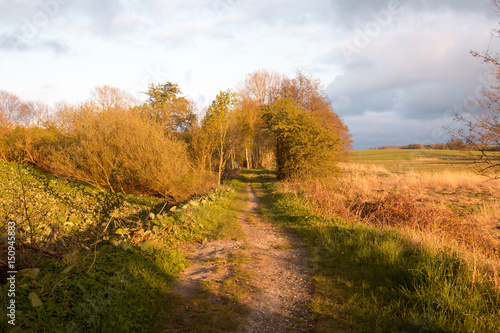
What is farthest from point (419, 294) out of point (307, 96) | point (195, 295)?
point (307, 96)

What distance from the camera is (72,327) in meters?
3.01

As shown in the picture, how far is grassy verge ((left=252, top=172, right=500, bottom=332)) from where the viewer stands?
130 inches

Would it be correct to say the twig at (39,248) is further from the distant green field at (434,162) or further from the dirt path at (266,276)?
the distant green field at (434,162)

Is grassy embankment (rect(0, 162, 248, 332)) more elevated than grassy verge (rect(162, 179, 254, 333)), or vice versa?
grassy embankment (rect(0, 162, 248, 332))

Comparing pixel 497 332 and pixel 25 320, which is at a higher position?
pixel 25 320

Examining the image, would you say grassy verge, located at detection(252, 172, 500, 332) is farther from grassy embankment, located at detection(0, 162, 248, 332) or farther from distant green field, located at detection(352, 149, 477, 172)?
distant green field, located at detection(352, 149, 477, 172)

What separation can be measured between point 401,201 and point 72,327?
36.2 feet

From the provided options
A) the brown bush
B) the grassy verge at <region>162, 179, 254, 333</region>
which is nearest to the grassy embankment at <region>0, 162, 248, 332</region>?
the grassy verge at <region>162, 179, 254, 333</region>

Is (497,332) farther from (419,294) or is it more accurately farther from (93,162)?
(93,162)

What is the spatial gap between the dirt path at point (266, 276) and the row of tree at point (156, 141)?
3.70 meters

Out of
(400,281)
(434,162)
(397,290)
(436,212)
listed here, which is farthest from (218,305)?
(434,162)

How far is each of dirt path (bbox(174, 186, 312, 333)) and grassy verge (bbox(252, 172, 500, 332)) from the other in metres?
0.29

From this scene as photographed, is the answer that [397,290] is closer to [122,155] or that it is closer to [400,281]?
[400,281]

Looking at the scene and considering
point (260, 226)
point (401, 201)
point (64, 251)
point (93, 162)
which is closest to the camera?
point (64, 251)
